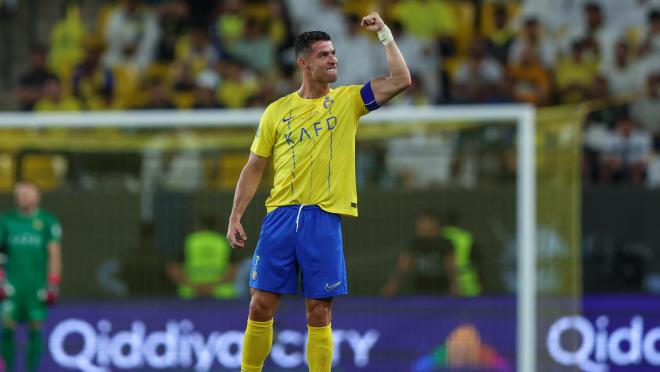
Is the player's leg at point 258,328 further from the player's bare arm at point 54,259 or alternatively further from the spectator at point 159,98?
the spectator at point 159,98

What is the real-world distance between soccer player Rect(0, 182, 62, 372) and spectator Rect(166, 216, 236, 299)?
4.42 feet

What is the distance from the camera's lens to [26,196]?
1252 centimetres

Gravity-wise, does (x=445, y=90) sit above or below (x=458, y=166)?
above

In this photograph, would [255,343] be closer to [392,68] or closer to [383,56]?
[392,68]

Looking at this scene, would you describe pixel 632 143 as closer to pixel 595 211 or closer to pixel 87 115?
pixel 595 211

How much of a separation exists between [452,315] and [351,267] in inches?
45.4

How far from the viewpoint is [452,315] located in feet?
43.0

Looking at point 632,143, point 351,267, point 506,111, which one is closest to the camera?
point 506,111

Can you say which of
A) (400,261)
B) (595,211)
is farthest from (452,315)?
(595,211)

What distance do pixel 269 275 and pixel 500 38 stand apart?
9.74m

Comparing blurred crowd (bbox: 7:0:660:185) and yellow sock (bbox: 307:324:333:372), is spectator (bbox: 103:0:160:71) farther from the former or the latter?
yellow sock (bbox: 307:324:333:372)

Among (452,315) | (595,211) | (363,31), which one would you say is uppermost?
(363,31)

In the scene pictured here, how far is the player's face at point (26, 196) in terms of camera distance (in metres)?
12.5

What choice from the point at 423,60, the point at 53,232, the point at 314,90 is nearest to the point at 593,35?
the point at 423,60
